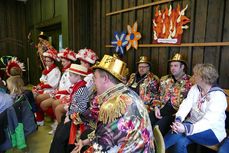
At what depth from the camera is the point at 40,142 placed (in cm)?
281

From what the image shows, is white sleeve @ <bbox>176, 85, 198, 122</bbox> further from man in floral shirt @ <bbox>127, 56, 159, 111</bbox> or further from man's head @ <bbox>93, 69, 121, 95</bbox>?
man's head @ <bbox>93, 69, 121, 95</bbox>

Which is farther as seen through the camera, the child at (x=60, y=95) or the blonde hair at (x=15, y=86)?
the child at (x=60, y=95)

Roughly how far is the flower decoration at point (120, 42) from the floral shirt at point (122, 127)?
241 centimetres

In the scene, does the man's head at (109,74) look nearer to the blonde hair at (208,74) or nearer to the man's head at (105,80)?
the man's head at (105,80)

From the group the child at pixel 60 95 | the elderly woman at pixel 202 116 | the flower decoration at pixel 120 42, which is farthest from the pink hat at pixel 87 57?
the elderly woman at pixel 202 116

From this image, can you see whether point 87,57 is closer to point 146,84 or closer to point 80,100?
point 146,84

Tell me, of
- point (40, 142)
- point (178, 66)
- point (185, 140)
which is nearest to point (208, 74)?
point (178, 66)

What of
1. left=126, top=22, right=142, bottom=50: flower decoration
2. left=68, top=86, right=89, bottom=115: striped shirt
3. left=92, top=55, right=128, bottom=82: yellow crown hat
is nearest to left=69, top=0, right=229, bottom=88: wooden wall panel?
left=126, top=22, right=142, bottom=50: flower decoration

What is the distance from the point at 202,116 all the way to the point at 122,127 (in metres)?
1.14

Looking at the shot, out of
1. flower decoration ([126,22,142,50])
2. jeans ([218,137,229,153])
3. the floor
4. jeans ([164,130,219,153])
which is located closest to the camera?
jeans ([218,137,229,153])

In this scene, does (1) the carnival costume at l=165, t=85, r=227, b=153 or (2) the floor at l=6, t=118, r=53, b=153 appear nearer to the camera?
(1) the carnival costume at l=165, t=85, r=227, b=153

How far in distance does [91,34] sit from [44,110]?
1867 millimetres

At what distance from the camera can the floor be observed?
8.46 ft

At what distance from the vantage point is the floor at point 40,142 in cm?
258
